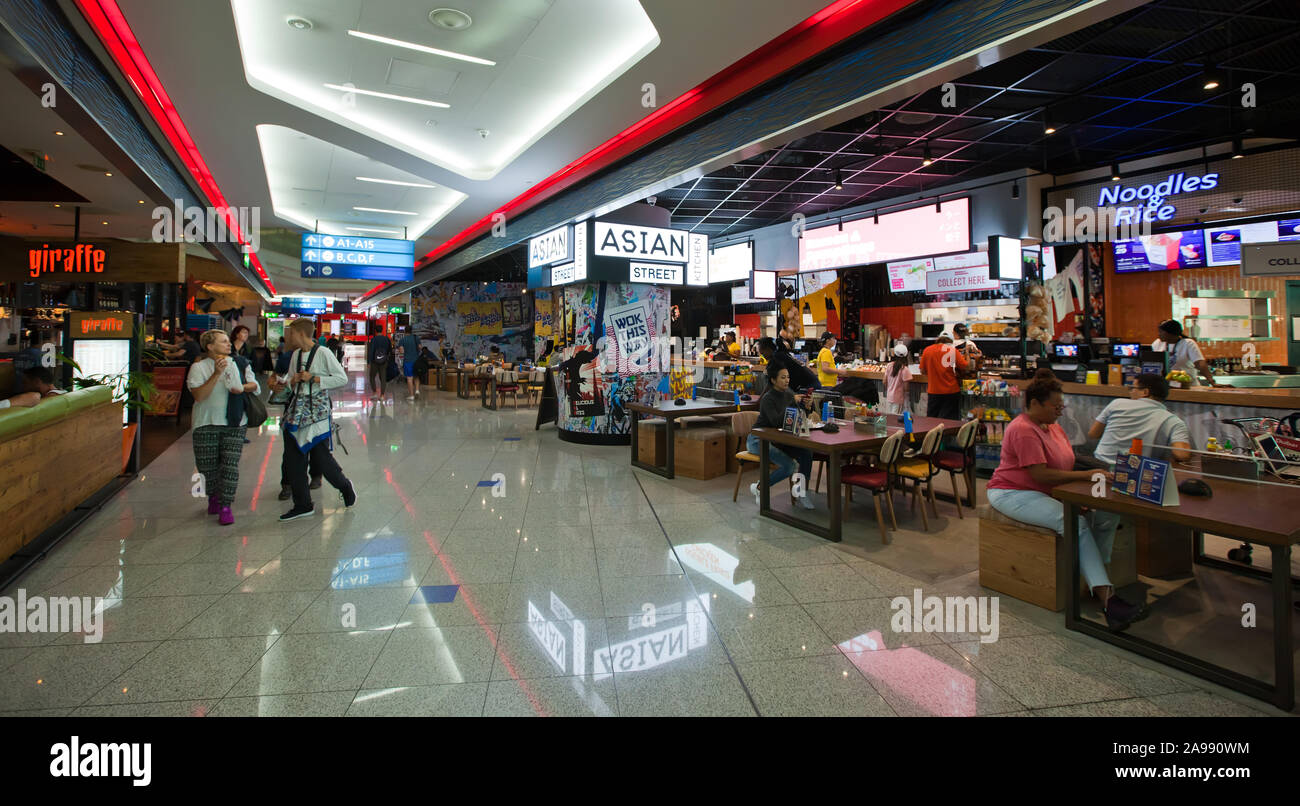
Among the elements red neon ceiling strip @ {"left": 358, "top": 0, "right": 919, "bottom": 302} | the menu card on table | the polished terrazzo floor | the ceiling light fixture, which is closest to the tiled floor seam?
the polished terrazzo floor

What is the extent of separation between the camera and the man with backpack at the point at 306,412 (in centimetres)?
492

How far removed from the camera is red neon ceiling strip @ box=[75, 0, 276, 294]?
402 centimetres

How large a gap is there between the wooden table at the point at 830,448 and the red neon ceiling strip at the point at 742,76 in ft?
8.88

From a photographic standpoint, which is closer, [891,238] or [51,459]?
[51,459]

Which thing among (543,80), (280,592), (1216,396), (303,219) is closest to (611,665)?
(280,592)

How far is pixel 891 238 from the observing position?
368 inches

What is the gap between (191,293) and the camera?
14.0 meters

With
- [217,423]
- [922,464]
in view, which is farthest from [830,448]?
[217,423]

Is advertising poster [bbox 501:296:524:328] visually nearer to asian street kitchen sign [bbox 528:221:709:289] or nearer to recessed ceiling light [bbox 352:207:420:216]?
recessed ceiling light [bbox 352:207:420:216]

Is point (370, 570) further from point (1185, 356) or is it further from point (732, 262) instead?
point (732, 262)

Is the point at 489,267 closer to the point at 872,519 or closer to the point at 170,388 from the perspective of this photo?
the point at 170,388

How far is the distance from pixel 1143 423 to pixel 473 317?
1847cm

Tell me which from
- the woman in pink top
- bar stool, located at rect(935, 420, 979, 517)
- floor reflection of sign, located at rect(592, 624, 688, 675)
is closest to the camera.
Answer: floor reflection of sign, located at rect(592, 624, 688, 675)

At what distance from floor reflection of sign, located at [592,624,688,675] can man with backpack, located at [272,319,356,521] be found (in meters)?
3.24
